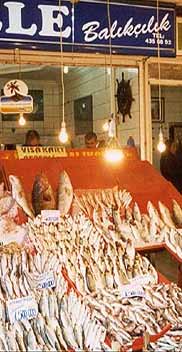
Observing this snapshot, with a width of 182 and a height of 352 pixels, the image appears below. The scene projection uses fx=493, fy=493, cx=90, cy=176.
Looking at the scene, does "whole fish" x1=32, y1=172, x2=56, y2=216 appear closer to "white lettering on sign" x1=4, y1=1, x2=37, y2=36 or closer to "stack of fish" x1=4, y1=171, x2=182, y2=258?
"stack of fish" x1=4, y1=171, x2=182, y2=258

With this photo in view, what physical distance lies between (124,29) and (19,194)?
252 cm

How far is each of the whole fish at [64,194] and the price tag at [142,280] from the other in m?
0.80

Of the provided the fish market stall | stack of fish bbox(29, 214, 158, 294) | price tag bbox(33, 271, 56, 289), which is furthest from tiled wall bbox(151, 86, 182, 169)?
price tag bbox(33, 271, 56, 289)

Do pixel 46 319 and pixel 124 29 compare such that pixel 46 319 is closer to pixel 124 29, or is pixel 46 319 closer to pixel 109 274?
pixel 109 274

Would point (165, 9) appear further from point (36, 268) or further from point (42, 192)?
point (36, 268)

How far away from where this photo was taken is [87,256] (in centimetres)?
297

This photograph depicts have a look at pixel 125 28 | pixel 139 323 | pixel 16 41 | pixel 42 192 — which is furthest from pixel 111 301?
pixel 125 28

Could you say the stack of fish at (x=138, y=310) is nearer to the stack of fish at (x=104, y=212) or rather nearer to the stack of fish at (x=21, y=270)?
the stack of fish at (x=21, y=270)

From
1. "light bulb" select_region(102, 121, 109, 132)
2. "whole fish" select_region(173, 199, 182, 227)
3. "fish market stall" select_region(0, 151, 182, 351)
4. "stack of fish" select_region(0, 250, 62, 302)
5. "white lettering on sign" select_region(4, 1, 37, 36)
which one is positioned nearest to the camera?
"fish market stall" select_region(0, 151, 182, 351)

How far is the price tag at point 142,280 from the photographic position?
279 cm

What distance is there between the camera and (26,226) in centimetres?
324

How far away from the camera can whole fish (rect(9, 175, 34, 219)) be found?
11.1 ft

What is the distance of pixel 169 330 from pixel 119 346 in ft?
1.05

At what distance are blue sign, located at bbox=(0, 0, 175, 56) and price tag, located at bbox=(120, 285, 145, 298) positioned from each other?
2.91 metres
